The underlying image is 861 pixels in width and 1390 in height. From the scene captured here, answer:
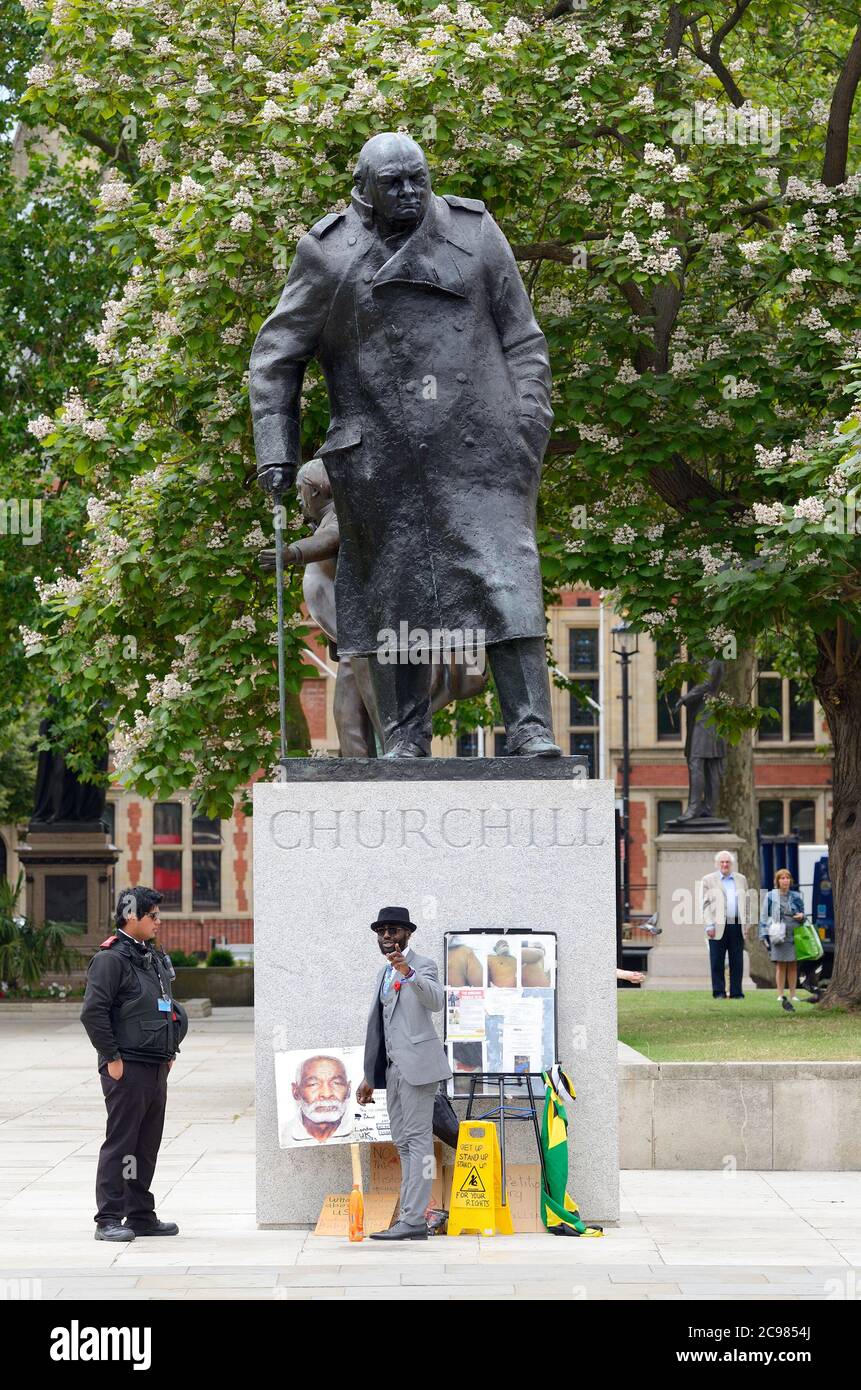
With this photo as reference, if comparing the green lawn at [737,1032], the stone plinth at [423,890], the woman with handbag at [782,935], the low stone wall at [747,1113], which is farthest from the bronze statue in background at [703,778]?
the stone plinth at [423,890]

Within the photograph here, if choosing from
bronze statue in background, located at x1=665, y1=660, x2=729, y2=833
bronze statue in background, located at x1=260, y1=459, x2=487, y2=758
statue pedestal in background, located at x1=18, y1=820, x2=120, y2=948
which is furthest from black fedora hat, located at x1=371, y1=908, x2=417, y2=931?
statue pedestal in background, located at x1=18, y1=820, x2=120, y2=948

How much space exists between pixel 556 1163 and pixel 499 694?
7.55 feet

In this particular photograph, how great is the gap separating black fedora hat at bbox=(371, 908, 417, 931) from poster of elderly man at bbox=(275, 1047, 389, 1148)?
75 centimetres

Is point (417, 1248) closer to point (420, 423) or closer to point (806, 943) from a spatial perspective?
point (420, 423)

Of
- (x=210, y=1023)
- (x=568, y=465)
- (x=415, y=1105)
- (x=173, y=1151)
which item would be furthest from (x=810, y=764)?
(x=415, y=1105)

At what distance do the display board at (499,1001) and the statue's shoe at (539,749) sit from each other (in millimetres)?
861

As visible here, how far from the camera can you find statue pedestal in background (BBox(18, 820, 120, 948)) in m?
32.9

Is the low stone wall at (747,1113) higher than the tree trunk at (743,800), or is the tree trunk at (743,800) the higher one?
the tree trunk at (743,800)

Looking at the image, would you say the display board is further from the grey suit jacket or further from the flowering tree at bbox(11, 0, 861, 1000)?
the flowering tree at bbox(11, 0, 861, 1000)

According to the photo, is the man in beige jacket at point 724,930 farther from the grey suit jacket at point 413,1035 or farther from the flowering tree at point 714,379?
the grey suit jacket at point 413,1035

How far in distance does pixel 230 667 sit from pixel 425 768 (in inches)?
338

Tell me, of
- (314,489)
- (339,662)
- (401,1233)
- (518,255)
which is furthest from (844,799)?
(401,1233)

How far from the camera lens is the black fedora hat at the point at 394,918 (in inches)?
364

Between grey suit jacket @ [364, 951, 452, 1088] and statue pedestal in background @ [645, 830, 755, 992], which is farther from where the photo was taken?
statue pedestal in background @ [645, 830, 755, 992]
